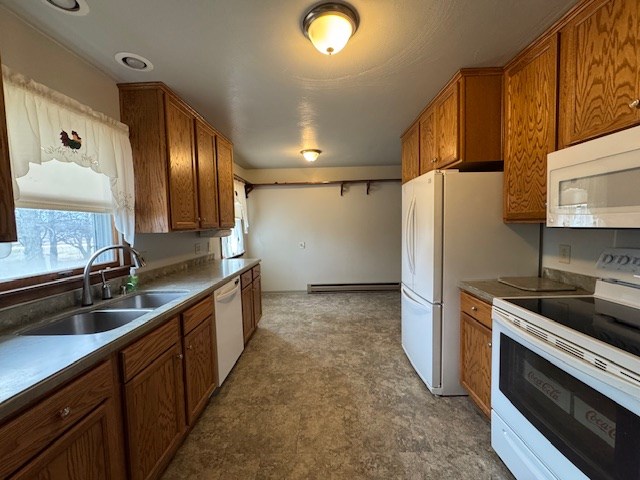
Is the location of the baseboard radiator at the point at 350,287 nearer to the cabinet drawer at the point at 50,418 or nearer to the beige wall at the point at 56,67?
the beige wall at the point at 56,67

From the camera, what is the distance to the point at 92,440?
998 mm

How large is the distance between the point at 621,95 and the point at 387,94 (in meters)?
1.39

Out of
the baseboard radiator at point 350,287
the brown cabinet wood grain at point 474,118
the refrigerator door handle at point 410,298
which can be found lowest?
the baseboard radiator at point 350,287

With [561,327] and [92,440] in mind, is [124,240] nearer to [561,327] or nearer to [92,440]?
[92,440]

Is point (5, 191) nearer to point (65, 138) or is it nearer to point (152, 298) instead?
point (65, 138)

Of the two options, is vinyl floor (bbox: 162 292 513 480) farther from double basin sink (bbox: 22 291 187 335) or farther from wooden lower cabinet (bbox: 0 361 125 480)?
double basin sink (bbox: 22 291 187 335)

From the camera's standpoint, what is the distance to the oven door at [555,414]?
87 centimetres

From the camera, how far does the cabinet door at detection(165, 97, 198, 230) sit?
2.07 m

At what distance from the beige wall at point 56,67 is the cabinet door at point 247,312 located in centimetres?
95

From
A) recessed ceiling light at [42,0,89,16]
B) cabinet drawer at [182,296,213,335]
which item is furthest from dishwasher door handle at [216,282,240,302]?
recessed ceiling light at [42,0,89,16]

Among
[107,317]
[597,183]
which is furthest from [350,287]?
[597,183]

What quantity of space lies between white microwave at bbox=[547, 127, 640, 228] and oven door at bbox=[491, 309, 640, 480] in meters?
0.59

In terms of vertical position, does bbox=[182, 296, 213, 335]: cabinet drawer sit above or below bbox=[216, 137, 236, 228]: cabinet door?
below

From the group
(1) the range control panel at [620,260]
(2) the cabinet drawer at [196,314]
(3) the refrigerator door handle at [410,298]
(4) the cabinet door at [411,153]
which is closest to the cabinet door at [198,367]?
(2) the cabinet drawer at [196,314]
